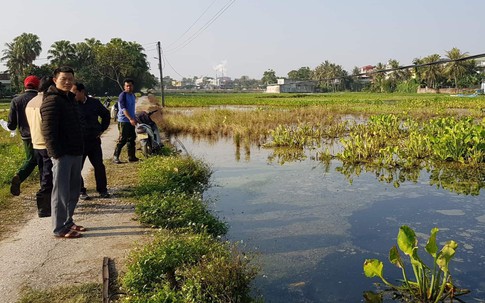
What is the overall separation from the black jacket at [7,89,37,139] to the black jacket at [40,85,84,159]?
5.18 feet

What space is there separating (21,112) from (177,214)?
8.85ft

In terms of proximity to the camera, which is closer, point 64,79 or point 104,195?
point 64,79

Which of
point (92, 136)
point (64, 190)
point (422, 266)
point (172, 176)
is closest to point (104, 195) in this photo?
point (92, 136)

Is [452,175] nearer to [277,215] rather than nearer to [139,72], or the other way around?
[277,215]

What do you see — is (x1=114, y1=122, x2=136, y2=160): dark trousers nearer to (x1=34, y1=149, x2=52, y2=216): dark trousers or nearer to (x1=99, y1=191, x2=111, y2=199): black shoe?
(x1=99, y1=191, x2=111, y2=199): black shoe

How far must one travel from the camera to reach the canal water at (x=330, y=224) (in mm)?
4445

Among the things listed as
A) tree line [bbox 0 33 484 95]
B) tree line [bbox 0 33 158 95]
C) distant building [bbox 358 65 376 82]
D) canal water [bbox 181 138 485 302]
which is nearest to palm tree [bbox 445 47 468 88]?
tree line [bbox 0 33 484 95]

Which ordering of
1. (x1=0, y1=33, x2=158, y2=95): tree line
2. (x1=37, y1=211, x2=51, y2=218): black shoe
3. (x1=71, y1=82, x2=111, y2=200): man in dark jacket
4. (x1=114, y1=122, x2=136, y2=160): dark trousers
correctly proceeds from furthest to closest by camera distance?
(x1=0, y1=33, x2=158, y2=95): tree line, (x1=114, y1=122, x2=136, y2=160): dark trousers, (x1=71, y1=82, x2=111, y2=200): man in dark jacket, (x1=37, y1=211, x2=51, y2=218): black shoe

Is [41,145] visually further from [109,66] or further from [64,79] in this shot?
[109,66]

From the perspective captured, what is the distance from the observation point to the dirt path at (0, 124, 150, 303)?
3.72 m

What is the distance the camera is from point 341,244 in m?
5.46

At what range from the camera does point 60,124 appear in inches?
175

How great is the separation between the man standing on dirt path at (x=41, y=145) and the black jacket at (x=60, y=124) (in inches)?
13.7

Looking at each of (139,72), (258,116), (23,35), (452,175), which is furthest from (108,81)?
(452,175)
